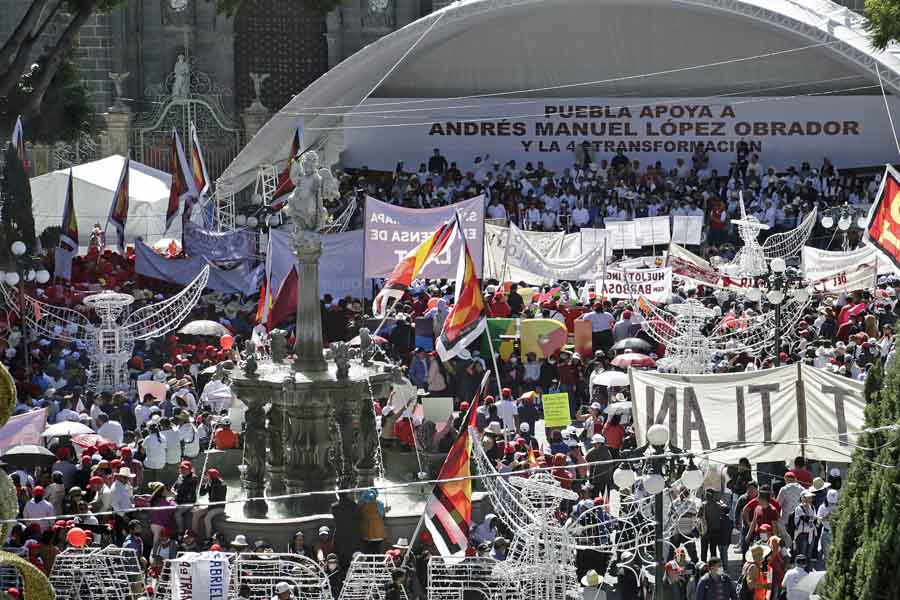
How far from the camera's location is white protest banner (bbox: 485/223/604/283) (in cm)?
2984

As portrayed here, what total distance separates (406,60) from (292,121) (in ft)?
13.6

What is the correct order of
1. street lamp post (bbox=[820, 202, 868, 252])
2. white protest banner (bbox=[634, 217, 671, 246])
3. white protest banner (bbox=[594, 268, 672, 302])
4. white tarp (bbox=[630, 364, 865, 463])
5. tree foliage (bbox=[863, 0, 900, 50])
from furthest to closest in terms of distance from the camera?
white protest banner (bbox=[634, 217, 671, 246]) → street lamp post (bbox=[820, 202, 868, 252]) → white protest banner (bbox=[594, 268, 672, 302]) → tree foliage (bbox=[863, 0, 900, 50]) → white tarp (bbox=[630, 364, 865, 463])

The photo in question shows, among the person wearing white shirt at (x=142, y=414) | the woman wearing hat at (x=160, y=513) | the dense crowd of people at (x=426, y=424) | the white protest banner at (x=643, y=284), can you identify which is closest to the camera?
the dense crowd of people at (x=426, y=424)

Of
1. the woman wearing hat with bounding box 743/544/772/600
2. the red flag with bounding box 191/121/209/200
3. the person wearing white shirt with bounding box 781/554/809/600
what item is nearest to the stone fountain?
the woman wearing hat with bounding box 743/544/772/600

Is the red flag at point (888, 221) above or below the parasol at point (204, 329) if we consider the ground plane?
above

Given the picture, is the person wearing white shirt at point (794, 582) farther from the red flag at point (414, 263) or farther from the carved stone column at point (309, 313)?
the red flag at point (414, 263)

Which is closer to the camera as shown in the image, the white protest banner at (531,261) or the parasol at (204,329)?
the parasol at (204,329)

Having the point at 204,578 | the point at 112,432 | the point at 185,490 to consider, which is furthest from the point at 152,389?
the point at 204,578

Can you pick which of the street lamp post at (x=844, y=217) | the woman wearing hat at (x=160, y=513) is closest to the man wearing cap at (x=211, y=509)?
the woman wearing hat at (x=160, y=513)

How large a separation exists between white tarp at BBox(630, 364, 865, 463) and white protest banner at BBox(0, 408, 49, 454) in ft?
21.4

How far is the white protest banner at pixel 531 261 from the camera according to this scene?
2984cm

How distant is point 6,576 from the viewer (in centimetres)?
1675

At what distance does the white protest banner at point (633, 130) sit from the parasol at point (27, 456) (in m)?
23.7

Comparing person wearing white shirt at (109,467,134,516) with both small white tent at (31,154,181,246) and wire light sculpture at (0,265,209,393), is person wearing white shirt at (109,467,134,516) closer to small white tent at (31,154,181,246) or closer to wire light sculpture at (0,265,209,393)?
wire light sculpture at (0,265,209,393)
